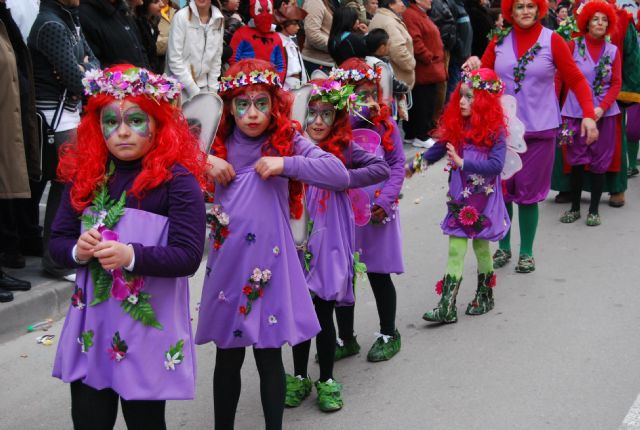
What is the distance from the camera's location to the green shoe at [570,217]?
8.37m

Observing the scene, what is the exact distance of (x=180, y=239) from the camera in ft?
10.7

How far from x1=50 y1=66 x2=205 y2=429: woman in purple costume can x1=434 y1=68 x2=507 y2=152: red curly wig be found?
2614 mm

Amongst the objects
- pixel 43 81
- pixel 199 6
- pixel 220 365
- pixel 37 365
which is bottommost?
pixel 37 365

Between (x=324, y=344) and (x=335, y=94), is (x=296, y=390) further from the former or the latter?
(x=335, y=94)

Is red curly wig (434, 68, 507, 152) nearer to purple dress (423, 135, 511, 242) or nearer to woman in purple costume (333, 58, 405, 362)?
purple dress (423, 135, 511, 242)

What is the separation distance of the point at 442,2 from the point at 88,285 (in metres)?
9.25

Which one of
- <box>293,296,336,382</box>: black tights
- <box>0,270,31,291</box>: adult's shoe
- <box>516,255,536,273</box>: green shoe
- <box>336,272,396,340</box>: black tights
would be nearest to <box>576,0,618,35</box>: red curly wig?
<box>516,255,536,273</box>: green shoe

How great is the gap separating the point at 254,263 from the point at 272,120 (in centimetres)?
59

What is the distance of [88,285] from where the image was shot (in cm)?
330

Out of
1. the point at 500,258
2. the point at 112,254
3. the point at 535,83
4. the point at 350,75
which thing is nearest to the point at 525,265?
the point at 500,258

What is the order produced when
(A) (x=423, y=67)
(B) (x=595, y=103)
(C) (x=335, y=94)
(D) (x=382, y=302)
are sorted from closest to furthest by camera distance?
(C) (x=335, y=94), (D) (x=382, y=302), (B) (x=595, y=103), (A) (x=423, y=67)

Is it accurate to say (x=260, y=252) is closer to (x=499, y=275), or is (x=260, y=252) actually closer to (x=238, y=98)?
(x=238, y=98)

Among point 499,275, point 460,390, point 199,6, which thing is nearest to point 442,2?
point 199,6

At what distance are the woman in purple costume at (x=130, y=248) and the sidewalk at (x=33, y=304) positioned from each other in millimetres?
2442
